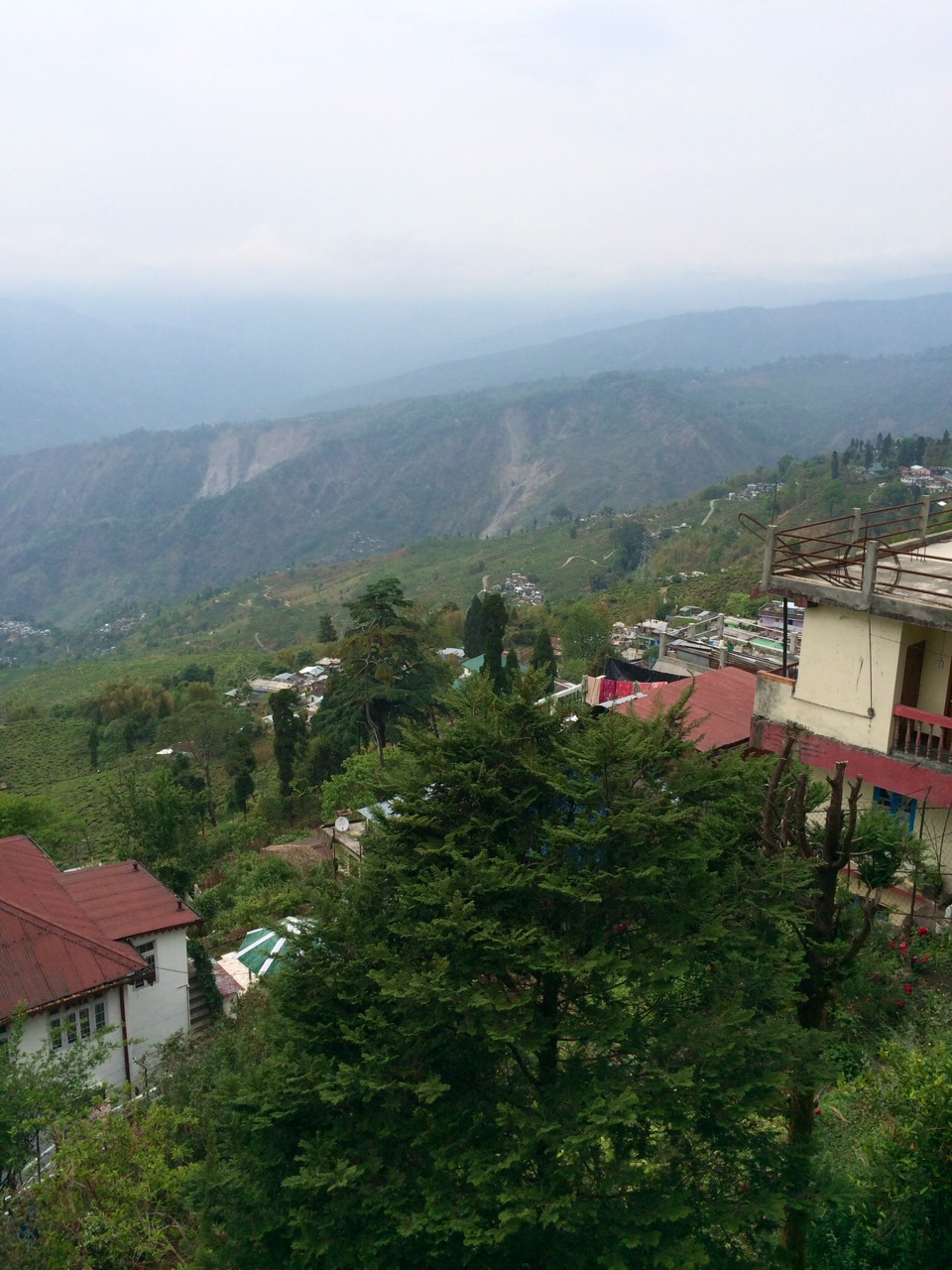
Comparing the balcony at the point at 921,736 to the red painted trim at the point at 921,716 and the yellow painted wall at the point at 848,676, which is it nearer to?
the red painted trim at the point at 921,716

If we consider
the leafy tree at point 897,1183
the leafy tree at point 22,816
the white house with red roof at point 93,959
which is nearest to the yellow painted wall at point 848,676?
the leafy tree at point 897,1183

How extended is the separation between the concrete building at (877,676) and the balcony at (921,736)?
1cm

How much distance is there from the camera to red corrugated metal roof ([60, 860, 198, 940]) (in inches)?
601

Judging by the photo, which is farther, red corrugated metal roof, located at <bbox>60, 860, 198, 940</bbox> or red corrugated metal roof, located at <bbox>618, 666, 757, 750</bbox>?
red corrugated metal roof, located at <bbox>618, 666, 757, 750</bbox>

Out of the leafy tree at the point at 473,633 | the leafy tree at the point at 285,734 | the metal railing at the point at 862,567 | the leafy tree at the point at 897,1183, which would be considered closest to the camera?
the leafy tree at the point at 897,1183

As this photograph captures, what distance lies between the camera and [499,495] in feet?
574

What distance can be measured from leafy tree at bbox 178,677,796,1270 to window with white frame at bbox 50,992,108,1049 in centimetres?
611

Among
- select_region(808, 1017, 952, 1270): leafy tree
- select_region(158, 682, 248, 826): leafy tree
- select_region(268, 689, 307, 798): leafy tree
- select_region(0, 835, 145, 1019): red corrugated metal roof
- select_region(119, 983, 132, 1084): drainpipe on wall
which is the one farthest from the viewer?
select_region(158, 682, 248, 826): leafy tree

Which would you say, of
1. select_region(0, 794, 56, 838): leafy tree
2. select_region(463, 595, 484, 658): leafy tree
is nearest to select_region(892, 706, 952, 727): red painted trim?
select_region(0, 794, 56, 838): leafy tree

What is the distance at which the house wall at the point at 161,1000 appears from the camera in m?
14.3

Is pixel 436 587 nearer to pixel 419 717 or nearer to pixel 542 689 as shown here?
pixel 419 717

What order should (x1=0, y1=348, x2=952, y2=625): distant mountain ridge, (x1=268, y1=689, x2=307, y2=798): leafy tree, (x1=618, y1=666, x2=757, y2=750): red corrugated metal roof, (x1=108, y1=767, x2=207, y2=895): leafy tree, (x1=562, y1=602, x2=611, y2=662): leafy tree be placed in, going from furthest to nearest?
(x1=0, y1=348, x2=952, y2=625): distant mountain ridge → (x1=562, y1=602, x2=611, y2=662): leafy tree → (x1=268, y1=689, x2=307, y2=798): leafy tree → (x1=108, y1=767, x2=207, y2=895): leafy tree → (x1=618, y1=666, x2=757, y2=750): red corrugated metal roof

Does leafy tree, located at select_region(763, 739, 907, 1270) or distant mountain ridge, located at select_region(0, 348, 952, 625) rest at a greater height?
leafy tree, located at select_region(763, 739, 907, 1270)

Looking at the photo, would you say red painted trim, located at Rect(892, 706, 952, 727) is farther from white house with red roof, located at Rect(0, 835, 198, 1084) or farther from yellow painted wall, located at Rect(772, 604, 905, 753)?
white house with red roof, located at Rect(0, 835, 198, 1084)
